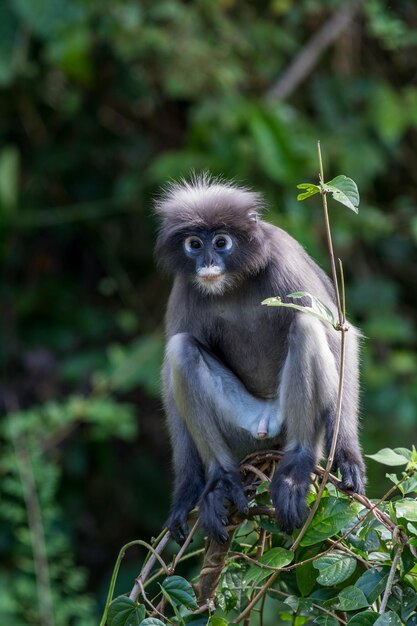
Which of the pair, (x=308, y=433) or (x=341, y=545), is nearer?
(x=341, y=545)

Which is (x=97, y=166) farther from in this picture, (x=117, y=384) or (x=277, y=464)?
(x=277, y=464)

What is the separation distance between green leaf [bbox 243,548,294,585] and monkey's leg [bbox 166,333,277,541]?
920mm

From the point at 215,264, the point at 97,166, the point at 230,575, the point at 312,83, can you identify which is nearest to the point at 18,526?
the point at 97,166

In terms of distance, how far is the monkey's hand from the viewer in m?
3.45

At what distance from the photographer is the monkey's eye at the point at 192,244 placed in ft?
14.2

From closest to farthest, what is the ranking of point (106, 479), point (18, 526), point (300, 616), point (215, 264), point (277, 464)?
1. point (300, 616)
2. point (277, 464)
3. point (215, 264)
4. point (18, 526)
5. point (106, 479)

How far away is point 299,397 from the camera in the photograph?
3.94 meters

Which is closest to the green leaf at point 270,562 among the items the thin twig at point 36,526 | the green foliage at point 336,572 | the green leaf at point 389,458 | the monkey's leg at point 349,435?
the green foliage at point 336,572

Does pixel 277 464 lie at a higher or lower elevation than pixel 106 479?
higher

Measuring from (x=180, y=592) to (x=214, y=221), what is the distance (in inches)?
68.6

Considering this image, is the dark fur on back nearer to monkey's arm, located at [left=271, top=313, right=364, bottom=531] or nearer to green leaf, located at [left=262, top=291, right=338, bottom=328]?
monkey's arm, located at [left=271, top=313, right=364, bottom=531]

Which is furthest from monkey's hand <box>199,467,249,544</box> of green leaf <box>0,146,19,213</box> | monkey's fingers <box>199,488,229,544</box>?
green leaf <box>0,146,19,213</box>

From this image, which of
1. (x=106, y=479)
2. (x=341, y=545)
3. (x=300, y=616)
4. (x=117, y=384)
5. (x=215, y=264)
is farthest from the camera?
(x=106, y=479)

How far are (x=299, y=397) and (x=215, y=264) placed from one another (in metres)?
0.67
